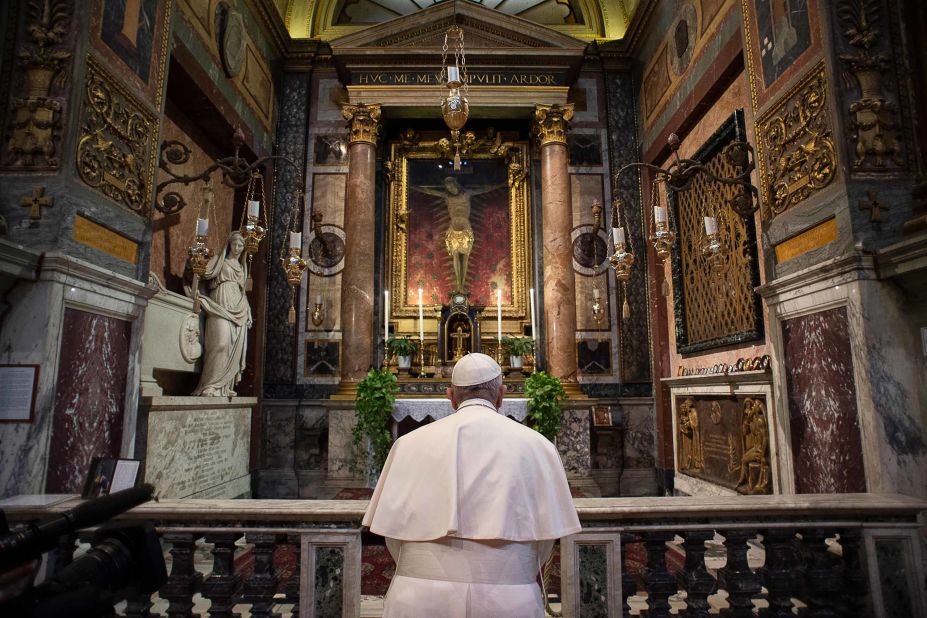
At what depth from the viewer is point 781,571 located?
2807mm

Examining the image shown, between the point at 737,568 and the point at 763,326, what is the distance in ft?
12.5

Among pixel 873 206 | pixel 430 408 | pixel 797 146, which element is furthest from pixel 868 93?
pixel 430 408

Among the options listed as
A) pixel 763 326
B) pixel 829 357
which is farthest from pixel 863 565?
pixel 763 326

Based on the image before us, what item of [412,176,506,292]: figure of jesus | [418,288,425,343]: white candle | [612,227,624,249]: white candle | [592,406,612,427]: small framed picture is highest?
[412,176,506,292]: figure of jesus

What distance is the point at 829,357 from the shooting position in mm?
4191

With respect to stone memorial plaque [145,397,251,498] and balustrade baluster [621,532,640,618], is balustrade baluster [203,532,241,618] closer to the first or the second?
balustrade baluster [621,532,640,618]

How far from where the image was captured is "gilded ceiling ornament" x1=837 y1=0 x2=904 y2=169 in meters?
4.16

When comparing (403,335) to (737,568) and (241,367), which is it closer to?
(241,367)

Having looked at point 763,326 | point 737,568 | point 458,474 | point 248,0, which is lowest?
point 737,568

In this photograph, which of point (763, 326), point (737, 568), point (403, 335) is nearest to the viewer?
point (737, 568)

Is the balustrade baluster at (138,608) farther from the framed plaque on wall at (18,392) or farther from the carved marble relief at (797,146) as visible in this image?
the carved marble relief at (797,146)

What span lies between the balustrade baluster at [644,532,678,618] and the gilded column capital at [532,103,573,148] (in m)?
7.61

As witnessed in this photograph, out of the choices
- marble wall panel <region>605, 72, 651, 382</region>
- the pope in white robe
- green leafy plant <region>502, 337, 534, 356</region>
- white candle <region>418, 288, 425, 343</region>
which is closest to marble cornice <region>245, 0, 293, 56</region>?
white candle <region>418, 288, 425, 343</region>

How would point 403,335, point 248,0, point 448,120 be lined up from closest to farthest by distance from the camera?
point 448,120 < point 248,0 < point 403,335
